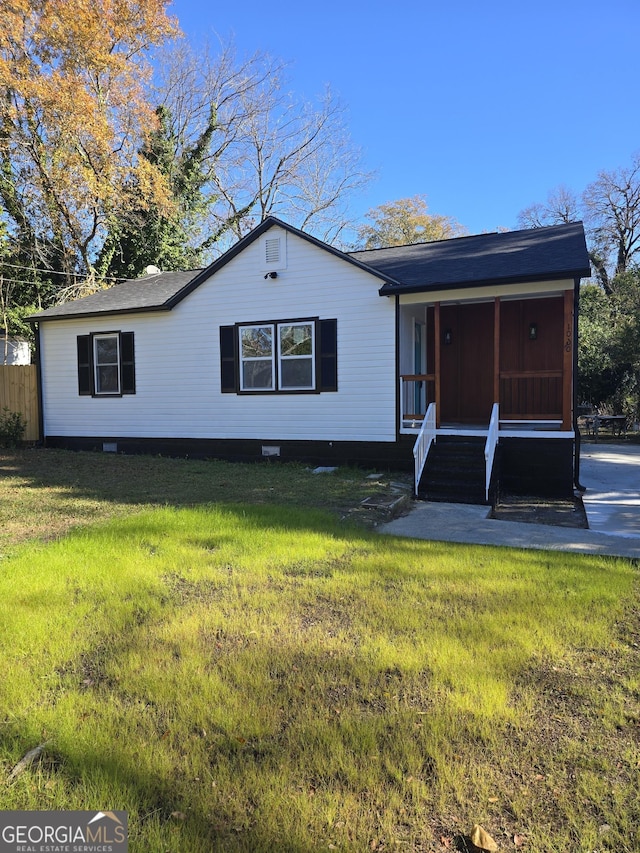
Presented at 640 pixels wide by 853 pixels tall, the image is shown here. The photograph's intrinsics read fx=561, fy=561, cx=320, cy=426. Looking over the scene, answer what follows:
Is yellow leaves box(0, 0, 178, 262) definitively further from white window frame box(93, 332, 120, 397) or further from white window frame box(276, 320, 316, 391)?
white window frame box(276, 320, 316, 391)

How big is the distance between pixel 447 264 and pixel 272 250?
3.40 m

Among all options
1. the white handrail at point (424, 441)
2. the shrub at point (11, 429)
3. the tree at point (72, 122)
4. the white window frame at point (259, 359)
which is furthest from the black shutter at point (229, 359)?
the tree at point (72, 122)

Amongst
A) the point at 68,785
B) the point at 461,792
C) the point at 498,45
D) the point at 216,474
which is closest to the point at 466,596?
the point at 461,792

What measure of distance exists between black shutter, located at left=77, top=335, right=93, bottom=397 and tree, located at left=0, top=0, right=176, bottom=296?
339 inches

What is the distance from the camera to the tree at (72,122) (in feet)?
62.4

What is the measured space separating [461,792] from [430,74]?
18.9m

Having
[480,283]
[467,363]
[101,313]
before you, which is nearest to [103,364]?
[101,313]

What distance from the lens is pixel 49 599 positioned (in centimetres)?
391

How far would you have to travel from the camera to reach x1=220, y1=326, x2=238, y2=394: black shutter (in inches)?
455

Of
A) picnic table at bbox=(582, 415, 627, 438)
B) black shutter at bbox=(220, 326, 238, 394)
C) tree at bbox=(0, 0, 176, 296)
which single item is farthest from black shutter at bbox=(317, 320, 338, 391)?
tree at bbox=(0, 0, 176, 296)

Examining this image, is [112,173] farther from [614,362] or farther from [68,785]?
[68,785]

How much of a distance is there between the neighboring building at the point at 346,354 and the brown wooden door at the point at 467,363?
3 cm

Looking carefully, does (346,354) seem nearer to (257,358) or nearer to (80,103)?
(257,358)

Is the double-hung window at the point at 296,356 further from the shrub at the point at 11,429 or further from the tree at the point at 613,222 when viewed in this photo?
the tree at the point at 613,222
